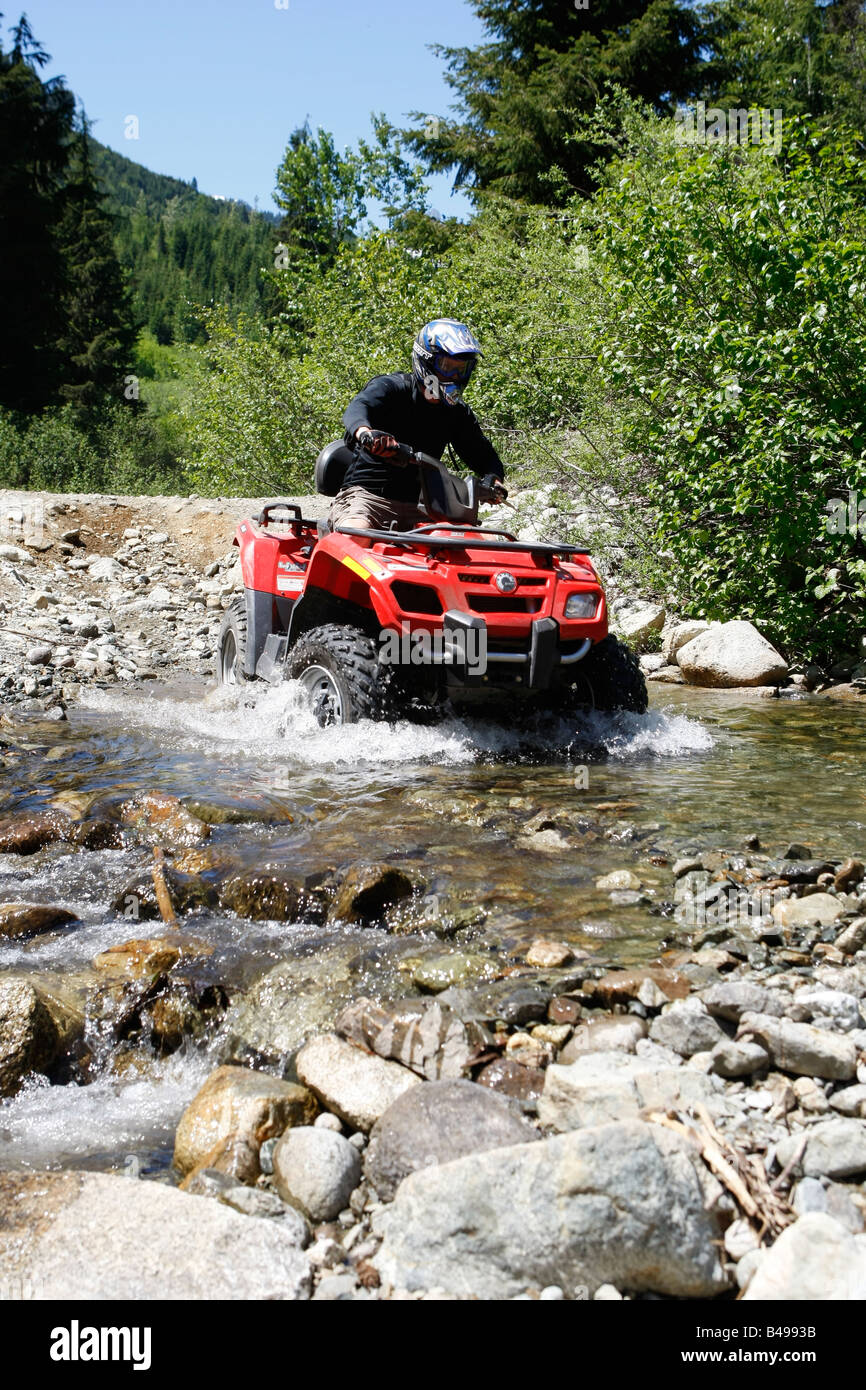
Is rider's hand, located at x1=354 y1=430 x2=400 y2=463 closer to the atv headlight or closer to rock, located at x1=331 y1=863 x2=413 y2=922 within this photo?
the atv headlight

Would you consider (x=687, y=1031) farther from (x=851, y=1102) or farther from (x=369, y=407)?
(x=369, y=407)

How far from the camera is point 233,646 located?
7395 mm

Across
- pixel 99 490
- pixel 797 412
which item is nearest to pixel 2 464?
pixel 99 490

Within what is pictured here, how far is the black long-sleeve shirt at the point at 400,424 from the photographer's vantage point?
19.3 feet

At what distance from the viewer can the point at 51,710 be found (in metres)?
7.26

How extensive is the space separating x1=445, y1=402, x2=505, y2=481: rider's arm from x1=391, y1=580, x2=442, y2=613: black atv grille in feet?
4.81

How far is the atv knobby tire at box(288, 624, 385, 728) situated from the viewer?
519 cm

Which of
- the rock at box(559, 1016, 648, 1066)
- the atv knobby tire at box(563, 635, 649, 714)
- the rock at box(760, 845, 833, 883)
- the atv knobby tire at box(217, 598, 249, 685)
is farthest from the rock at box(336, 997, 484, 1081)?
the atv knobby tire at box(217, 598, 249, 685)

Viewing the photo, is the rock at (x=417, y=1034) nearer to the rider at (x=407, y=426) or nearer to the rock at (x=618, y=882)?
the rock at (x=618, y=882)

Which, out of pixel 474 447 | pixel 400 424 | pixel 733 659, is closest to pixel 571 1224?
pixel 400 424

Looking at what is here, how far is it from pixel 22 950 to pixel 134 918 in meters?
0.37

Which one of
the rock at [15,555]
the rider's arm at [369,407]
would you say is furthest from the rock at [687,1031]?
the rock at [15,555]

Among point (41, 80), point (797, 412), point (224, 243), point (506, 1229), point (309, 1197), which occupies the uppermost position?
point (224, 243)
